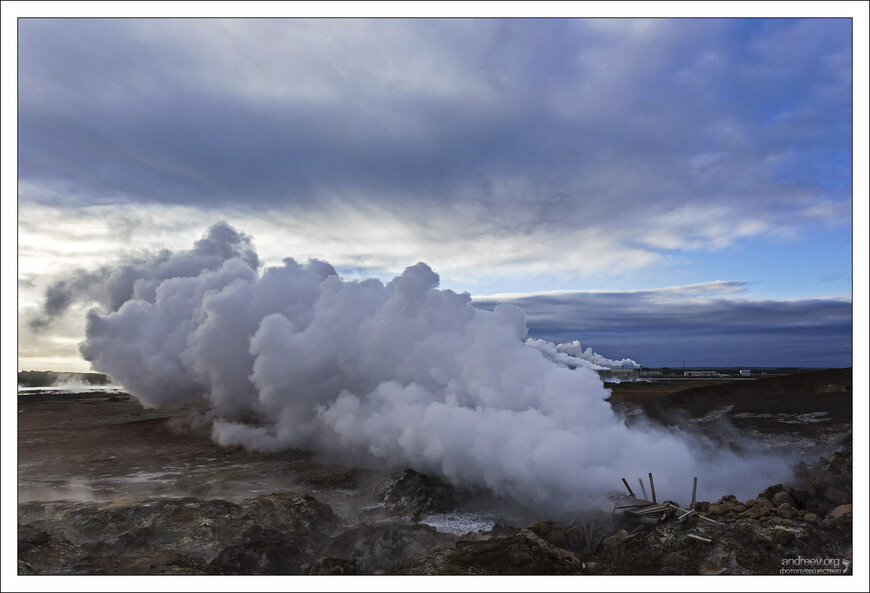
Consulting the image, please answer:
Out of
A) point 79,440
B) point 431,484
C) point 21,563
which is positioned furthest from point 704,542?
point 79,440

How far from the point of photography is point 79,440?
24000 mm

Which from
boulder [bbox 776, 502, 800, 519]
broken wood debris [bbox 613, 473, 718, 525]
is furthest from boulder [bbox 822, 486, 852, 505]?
broken wood debris [bbox 613, 473, 718, 525]

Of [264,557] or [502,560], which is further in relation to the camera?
[264,557]

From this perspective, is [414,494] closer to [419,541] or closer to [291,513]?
[419,541]

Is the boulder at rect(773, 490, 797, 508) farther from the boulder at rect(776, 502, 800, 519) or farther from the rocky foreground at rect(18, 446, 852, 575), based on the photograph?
the boulder at rect(776, 502, 800, 519)

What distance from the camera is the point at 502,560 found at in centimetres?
1007

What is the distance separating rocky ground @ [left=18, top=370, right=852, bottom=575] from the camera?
9992 millimetres

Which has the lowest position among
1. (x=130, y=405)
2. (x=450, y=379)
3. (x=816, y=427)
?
(x=130, y=405)

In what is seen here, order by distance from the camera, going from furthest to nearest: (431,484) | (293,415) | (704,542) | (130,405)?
(130,405) < (293,415) < (431,484) < (704,542)

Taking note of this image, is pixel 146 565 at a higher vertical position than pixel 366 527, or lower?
higher

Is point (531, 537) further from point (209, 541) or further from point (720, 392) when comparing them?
point (720, 392)

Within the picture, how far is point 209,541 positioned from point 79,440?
61.7 feet

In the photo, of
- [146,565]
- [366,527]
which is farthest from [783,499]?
[146,565]

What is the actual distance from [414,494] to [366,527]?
2.55 m
